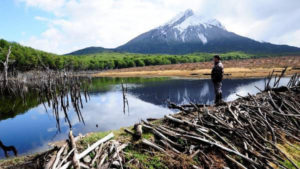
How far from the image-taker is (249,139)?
7.41 m

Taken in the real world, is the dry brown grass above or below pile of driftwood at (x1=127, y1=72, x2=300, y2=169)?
below

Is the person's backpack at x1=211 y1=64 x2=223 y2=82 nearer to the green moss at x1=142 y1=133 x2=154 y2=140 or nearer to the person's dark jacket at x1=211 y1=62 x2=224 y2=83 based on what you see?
the person's dark jacket at x1=211 y1=62 x2=224 y2=83

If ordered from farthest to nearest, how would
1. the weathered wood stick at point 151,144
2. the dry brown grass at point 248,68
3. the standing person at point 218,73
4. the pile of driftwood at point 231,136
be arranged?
the dry brown grass at point 248,68
the standing person at point 218,73
the weathered wood stick at point 151,144
the pile of driftwood at point 231,136

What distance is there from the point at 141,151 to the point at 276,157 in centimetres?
502

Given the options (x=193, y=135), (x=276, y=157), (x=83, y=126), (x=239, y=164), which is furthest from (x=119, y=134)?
(x=83, y=126)

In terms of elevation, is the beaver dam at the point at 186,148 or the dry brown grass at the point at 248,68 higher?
the beaver dam at the point at 186,148

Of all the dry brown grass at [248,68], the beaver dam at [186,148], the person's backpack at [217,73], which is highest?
the person's backpack at [217,73]

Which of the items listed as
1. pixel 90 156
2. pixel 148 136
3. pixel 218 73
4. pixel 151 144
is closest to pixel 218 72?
pixel 218 73

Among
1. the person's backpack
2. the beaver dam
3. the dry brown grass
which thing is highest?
the person's backpack

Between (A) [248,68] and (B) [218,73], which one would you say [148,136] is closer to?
(B) [218,73]

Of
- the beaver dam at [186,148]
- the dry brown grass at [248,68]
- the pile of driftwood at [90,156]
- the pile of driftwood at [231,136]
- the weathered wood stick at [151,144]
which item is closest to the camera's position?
the pile of driftwood at [90,156]

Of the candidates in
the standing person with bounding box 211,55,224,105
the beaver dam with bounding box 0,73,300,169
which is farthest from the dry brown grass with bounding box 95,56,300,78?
Result: the beaver dam with bounding box 0,73,300,169

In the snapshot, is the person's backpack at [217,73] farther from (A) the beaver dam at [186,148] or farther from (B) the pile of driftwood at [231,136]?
(A) the beaver dam at [186,148]

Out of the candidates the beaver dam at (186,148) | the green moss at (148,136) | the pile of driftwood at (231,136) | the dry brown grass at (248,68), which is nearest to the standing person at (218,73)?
the pile of driftwood at (231,136)
